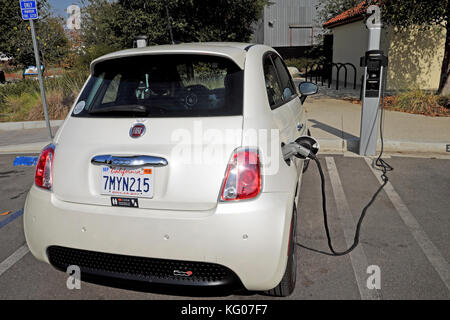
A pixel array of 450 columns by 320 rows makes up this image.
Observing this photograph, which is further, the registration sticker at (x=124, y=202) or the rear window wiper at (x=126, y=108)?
the rear window wiper at (x=126, y=108)

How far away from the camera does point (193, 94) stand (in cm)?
265

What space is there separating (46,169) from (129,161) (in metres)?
0.65

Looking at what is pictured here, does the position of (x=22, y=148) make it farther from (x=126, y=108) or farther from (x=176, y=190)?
(x=176, y=190)

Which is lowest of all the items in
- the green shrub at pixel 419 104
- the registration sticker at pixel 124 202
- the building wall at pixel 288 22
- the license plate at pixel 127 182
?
the green shrub at pixel 419 104

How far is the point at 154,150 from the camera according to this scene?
2209 mm

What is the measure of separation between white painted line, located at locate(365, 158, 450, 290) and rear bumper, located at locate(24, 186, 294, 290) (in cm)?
155

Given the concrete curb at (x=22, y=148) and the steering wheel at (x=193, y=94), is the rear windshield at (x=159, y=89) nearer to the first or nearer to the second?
the steering wheel at (x=193, y=94)

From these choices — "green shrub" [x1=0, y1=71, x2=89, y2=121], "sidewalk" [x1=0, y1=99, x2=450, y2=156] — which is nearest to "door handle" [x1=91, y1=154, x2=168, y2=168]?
"sidewalk" [x1=0, y1=99, x2=450, y2=156]

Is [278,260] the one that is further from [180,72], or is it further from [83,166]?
[180,72]

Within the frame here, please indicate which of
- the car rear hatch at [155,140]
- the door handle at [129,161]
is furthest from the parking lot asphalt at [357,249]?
the door handle at [129,161]

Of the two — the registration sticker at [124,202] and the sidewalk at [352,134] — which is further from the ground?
the registration sticker at [124,202]

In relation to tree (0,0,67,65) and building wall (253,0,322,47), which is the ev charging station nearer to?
tree (0,0,67,65)

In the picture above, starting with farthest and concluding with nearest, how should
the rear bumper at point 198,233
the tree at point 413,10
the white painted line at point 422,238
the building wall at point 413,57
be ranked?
1. the building wall at point 413,57
2. the tree at point 413,10
3. the white painted line at point 422,238
4. the rear bumper at point 198,233

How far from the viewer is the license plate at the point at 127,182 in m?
2.20
